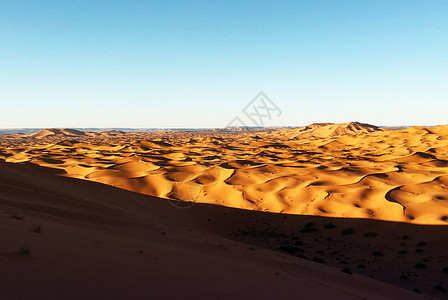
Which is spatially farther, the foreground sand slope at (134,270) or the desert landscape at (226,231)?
the desert landscape at (226,231)

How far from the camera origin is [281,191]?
623 inches

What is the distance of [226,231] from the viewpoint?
38.6 ft

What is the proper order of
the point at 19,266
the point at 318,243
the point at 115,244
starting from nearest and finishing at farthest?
1. the point at 19,266
2. the point at 115,244
3. the point at 318,243

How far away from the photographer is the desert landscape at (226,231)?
3.61 m

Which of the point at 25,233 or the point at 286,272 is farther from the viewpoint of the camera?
the point at 286,272

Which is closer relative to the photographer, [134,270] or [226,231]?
[134,270]

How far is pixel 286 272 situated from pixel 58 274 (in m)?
4.27

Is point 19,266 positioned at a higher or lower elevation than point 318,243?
higher

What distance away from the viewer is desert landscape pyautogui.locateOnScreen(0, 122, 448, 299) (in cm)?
361

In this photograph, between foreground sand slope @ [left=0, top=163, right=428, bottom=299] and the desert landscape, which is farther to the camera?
the desert landscape

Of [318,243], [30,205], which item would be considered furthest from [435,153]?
[30,205]

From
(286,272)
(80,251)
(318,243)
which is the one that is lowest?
(318,243)

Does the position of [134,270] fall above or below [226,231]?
above

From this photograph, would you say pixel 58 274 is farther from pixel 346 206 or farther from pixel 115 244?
pixel 346 206
